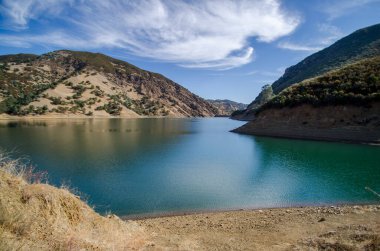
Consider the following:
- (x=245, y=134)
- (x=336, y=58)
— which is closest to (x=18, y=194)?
(x=245, y=134)

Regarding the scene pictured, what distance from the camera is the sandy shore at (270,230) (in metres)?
9.48

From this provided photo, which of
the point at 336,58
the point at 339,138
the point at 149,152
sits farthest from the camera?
the point at 336,58

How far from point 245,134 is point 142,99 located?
5164 inches

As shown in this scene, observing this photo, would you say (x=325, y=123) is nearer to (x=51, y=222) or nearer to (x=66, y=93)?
(x=51, y=222)

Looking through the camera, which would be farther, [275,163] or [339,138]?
[339,138]

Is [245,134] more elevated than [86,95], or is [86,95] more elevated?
[86,95]

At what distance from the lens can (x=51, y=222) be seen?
8.44 m

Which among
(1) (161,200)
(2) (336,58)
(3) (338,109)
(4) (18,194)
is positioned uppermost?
(2) (336,58)

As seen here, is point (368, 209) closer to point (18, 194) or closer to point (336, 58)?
point (18, 194)

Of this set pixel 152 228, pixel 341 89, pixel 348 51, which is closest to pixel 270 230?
pixel 152 228

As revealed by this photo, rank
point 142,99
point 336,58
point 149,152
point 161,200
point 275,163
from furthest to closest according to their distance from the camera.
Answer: point 142,99
point 336,58
point 149,152
point 275,163
point 161,200

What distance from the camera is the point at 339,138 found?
158ft

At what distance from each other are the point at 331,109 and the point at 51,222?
52658 millimetres

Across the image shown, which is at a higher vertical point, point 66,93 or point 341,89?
point 66,93
